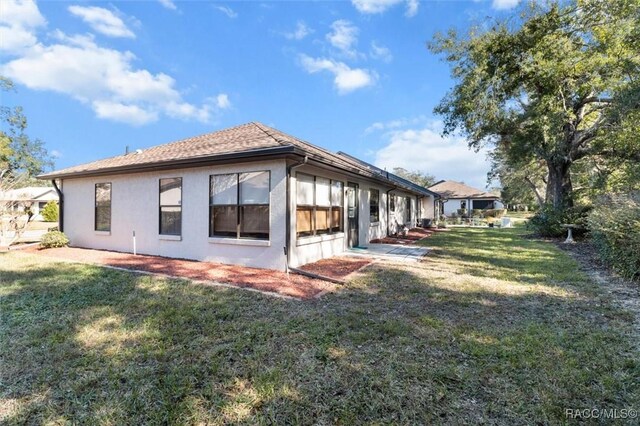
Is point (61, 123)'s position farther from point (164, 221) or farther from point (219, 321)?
point (219, 321)

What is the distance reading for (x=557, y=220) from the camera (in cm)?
1547

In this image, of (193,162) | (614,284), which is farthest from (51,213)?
(614,284)

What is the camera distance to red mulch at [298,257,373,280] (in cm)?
733

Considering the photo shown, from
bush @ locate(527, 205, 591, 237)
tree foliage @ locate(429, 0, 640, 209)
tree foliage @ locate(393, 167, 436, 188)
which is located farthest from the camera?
tree foliage @ locate(393, 167, 436, 188)

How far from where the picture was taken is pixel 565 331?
4078mm

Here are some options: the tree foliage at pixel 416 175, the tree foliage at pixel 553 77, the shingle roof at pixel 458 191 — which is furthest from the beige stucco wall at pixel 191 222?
the tree foliage at pixel 416 175

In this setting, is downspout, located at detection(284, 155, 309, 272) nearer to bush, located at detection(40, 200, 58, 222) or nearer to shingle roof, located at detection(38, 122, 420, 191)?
shingle roof, located at detection(38, 122, 420, 191)

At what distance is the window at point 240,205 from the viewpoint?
7.73 m

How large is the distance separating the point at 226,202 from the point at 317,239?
2758 mm

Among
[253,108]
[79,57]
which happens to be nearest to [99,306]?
[79,57]

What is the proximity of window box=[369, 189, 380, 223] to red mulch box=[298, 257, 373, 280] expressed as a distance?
481 centimetres

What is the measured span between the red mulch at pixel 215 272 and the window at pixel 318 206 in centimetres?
167

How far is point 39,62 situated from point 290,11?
1160cm

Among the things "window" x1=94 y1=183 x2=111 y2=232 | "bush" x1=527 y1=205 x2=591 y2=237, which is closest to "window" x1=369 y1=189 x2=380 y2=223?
"bush" x1=527 y1=205 x2=591 y2=237
